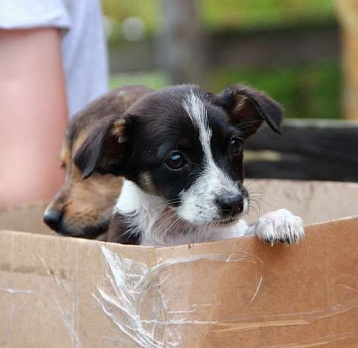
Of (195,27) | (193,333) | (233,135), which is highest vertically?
(233,135)

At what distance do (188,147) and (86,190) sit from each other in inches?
31.3

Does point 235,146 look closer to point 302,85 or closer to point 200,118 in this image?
point 200,118

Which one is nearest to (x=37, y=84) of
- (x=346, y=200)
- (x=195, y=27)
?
(x=346, y=200)

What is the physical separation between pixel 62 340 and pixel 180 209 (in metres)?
0.55

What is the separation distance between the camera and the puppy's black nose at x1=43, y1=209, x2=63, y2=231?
346cm

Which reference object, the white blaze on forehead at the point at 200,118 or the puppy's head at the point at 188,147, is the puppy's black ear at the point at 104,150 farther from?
the white blaze on forehead at the point at 200,118

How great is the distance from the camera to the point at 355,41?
22.9ft

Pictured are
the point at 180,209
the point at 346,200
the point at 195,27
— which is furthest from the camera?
the point at 195,27

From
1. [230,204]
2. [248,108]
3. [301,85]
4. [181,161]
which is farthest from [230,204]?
[301,85]

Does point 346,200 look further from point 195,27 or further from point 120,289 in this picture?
point 195,27

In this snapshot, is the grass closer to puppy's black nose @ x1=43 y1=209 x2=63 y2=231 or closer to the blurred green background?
the blurred green background

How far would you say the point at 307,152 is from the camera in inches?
171

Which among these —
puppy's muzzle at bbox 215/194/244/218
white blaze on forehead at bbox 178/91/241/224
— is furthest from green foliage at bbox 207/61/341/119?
puppy's muzzle at bbox 215/194/244/218

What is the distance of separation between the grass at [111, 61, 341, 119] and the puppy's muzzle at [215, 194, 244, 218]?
689 centimetres
